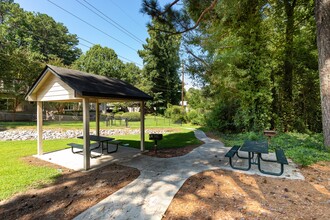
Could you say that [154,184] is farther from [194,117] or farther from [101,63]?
[101,63]

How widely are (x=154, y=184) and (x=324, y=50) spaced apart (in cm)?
635

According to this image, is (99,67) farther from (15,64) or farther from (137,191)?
(137,191)

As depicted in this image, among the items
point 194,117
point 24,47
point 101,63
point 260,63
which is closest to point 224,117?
point 260,63

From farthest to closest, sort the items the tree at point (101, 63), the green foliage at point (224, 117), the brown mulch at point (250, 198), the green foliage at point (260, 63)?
1. the tree at point (101, 63)
2. the green foliage at point (224, 117)
3. the green foliage at point (260, 63)
4. the brown mulch at point (250, 198)

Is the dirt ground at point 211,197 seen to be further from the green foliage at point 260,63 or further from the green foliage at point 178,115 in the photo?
the green foliage at point 178,115

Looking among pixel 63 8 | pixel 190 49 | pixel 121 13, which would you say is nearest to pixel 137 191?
pixel 190 49

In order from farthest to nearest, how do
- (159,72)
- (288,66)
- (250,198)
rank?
1. (159,72)
2. (288,66)
3. (250,198)

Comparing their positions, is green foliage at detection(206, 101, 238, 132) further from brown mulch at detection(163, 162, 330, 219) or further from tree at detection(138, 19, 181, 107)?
tree at detection(138, 19, 181, 107)

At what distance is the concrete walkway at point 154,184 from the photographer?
268 cm

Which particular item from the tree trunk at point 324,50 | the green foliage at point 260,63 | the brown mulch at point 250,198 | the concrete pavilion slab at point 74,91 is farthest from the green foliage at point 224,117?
the brown mulch at point 250,198

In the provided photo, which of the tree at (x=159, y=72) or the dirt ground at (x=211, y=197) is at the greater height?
the tree at (x=159, y=72)

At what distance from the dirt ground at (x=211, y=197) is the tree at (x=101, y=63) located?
29.5 metres

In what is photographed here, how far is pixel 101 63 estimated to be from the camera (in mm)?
31422

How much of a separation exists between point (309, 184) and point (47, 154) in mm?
7959
